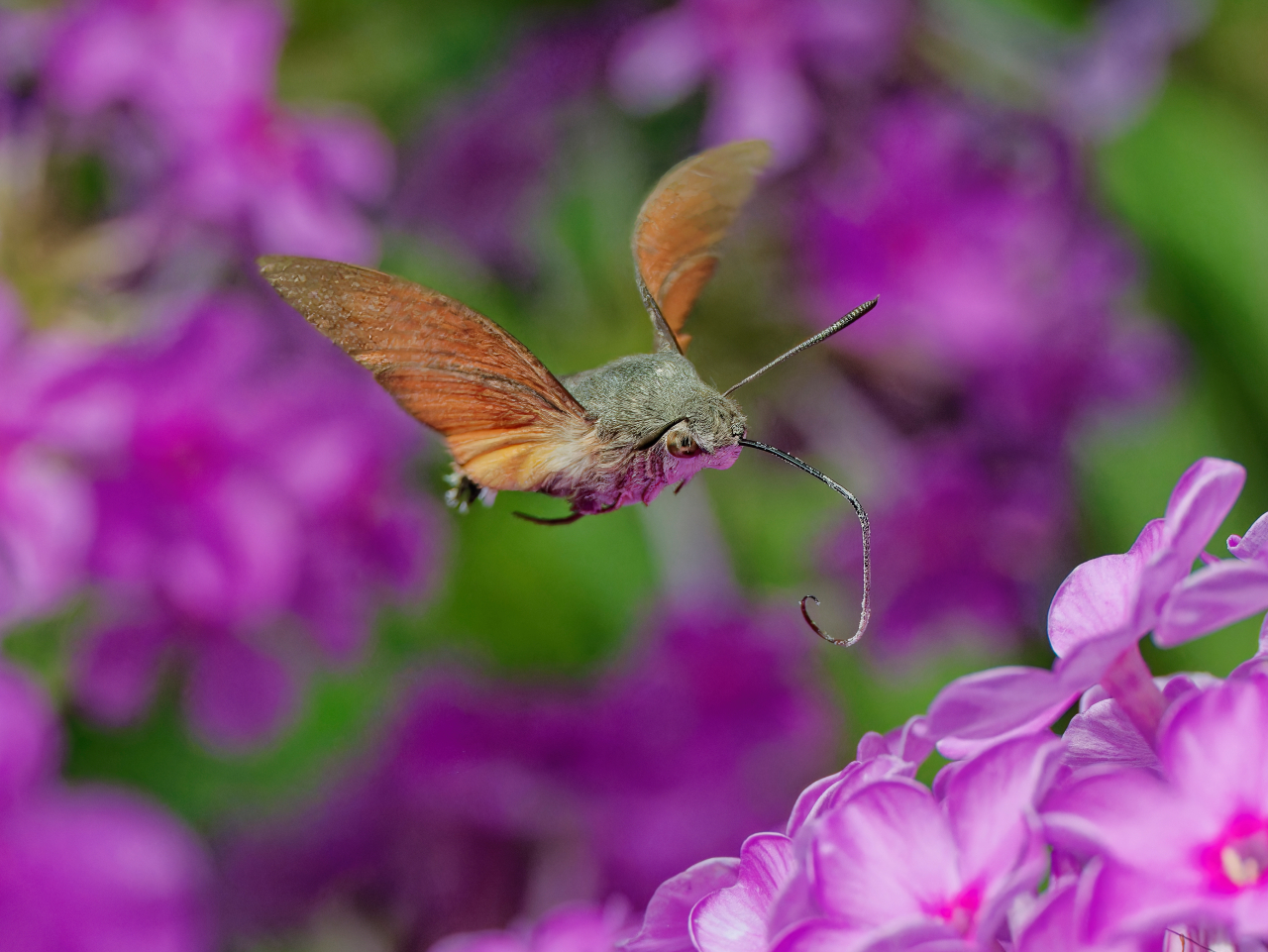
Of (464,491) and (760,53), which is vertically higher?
(760,53)

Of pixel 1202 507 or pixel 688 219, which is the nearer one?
pixel 1202 507

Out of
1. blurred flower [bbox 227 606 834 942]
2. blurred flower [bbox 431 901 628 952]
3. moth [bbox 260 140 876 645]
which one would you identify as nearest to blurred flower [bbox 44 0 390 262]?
blurred flower [bbox 227 606 834 942]

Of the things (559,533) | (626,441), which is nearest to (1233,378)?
(559,533)

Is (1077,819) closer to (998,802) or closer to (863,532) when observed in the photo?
(998,802)

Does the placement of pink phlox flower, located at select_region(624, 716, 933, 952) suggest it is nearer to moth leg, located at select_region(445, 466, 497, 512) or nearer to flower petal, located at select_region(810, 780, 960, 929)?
flower petal, located at select_region(810, 780, 960, 929)

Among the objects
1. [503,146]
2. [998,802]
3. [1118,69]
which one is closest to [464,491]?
[998,802]

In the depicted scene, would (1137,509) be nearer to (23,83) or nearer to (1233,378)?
(1233,378)

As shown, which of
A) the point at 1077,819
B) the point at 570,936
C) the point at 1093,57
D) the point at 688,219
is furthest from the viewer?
the point at 1093,57

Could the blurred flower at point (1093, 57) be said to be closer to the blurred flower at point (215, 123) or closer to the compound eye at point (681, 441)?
the blurred flower at point (215, 123)
